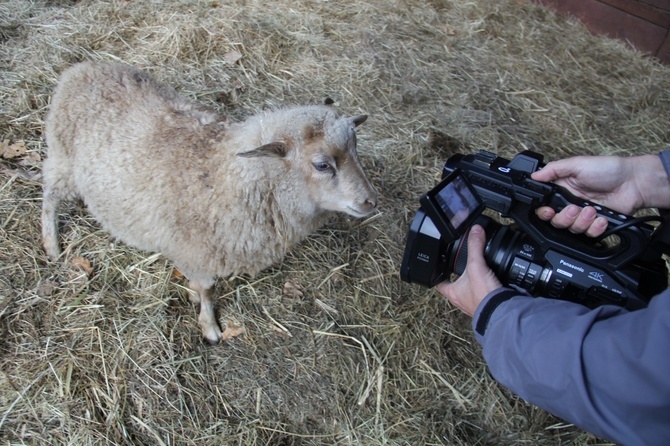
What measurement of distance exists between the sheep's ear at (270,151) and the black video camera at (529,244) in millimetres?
783

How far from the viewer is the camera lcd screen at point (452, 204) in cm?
155

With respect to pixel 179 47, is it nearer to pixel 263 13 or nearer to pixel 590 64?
pixel 263 13

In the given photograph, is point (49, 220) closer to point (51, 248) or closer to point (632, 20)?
point (51, 248)

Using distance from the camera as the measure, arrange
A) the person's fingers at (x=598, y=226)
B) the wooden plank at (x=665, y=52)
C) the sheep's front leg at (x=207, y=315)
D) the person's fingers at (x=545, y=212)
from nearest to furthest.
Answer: the person's fingers at (x=598, y=226) < the person's fingers at (x=545, y=212) < the sheep's front leg at (x=207, y=315) < the wooden plank at (x=665, y=52)

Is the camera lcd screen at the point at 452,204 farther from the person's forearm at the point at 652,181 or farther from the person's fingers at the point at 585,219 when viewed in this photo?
the person's forearm at the point at 652,181

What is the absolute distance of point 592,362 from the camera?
1.21 m

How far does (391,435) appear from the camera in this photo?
2.36 metres

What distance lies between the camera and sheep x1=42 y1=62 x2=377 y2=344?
2.32 meters

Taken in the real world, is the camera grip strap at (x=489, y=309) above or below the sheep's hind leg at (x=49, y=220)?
above

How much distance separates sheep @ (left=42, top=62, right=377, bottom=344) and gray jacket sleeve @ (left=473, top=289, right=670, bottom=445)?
3.58 feet

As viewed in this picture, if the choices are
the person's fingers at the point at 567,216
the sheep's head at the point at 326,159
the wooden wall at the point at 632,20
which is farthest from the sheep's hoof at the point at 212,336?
the wooden wall at the point at 632,20

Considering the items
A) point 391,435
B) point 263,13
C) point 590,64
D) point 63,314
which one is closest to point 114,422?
point 63,314

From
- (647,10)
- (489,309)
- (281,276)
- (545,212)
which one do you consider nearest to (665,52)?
(647,10)

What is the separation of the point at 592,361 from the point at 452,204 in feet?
2.08
